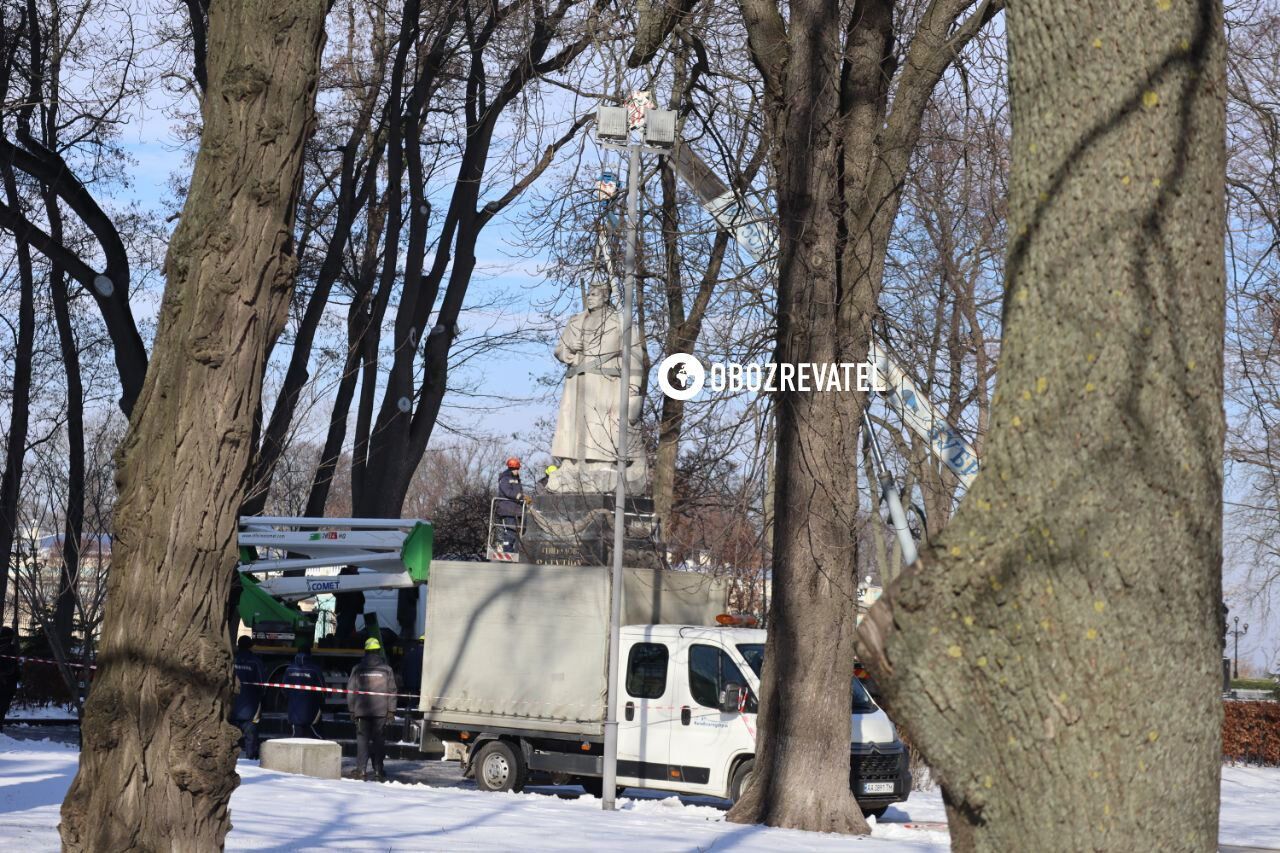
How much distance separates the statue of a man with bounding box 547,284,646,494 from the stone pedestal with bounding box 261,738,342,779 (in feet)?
18.3

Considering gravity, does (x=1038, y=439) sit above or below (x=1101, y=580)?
above

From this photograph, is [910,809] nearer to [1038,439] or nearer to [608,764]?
[608,764]

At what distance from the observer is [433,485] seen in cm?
8781

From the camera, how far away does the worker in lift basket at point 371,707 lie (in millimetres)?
17141

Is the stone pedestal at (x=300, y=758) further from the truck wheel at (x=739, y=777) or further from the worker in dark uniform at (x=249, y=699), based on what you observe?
the worker in dark uniform at (x=249, y=699)

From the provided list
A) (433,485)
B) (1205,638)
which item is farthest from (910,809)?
(433,485)

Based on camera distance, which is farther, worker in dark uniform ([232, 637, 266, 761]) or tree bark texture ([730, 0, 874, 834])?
worker in dark uniform ([232, 637, 266, 761])

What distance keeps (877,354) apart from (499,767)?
6.35 m

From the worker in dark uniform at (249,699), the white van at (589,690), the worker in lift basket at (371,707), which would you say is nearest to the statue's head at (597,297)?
the white van at (589,690)

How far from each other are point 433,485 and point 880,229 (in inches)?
3004

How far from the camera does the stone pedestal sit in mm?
14867

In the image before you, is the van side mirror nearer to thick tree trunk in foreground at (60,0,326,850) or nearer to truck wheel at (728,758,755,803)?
truck wheel at (728,758,755,803)

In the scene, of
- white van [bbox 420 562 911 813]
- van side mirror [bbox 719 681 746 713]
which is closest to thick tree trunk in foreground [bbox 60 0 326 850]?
van side mirror [bbox 719 681 746 713]

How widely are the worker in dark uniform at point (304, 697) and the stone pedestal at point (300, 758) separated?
17.7 feet
